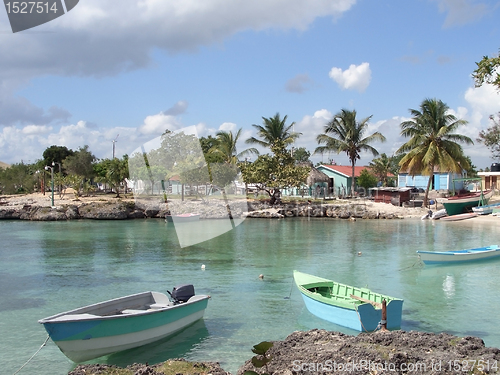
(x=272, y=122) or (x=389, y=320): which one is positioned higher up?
(x=272, y=122)

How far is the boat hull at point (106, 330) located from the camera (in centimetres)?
986

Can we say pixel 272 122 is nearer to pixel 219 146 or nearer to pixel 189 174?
pixel 219 146

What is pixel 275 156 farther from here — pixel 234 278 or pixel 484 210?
pixel 234 278

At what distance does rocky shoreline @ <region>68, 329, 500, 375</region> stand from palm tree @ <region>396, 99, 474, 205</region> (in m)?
37.5

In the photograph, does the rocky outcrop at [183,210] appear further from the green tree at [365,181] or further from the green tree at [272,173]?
the green tree at [365,181]

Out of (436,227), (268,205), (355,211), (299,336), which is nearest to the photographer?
(299,336)

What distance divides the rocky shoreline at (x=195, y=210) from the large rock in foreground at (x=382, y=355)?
37.0 metres

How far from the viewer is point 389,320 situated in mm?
11773

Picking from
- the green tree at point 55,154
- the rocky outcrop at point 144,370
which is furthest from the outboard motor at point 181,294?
the green tree at point 55,154

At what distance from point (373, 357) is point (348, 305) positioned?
188 inches

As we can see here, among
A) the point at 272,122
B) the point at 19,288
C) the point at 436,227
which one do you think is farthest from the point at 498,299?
A: the point at 272,122

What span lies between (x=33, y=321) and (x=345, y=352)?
9973mm

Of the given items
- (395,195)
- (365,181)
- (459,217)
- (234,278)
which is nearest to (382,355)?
(234,278)

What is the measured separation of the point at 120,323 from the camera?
1058 cm
